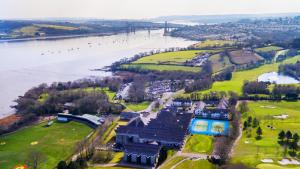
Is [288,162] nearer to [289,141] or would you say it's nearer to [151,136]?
[289,141]

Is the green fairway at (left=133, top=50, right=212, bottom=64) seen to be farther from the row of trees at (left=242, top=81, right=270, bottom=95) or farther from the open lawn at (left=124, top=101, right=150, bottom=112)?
the open lawn at (left=124, top=101, right=150, bottom=112)

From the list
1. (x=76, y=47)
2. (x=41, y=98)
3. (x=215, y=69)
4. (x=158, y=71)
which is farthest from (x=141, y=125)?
(x=76, y=47)

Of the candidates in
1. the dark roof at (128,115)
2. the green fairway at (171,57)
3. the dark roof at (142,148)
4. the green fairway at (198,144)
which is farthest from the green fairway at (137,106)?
the green fairway at (171,57)

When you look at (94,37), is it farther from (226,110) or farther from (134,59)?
(226,110)

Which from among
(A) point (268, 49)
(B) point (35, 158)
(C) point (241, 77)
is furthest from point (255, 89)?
(A) point (268, 49)

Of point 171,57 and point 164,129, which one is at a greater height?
point 171,57

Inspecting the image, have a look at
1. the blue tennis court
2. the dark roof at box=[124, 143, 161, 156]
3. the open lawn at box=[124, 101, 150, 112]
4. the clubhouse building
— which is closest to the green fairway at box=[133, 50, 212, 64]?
the open lawn at box=[124, 101, 150, 112]
